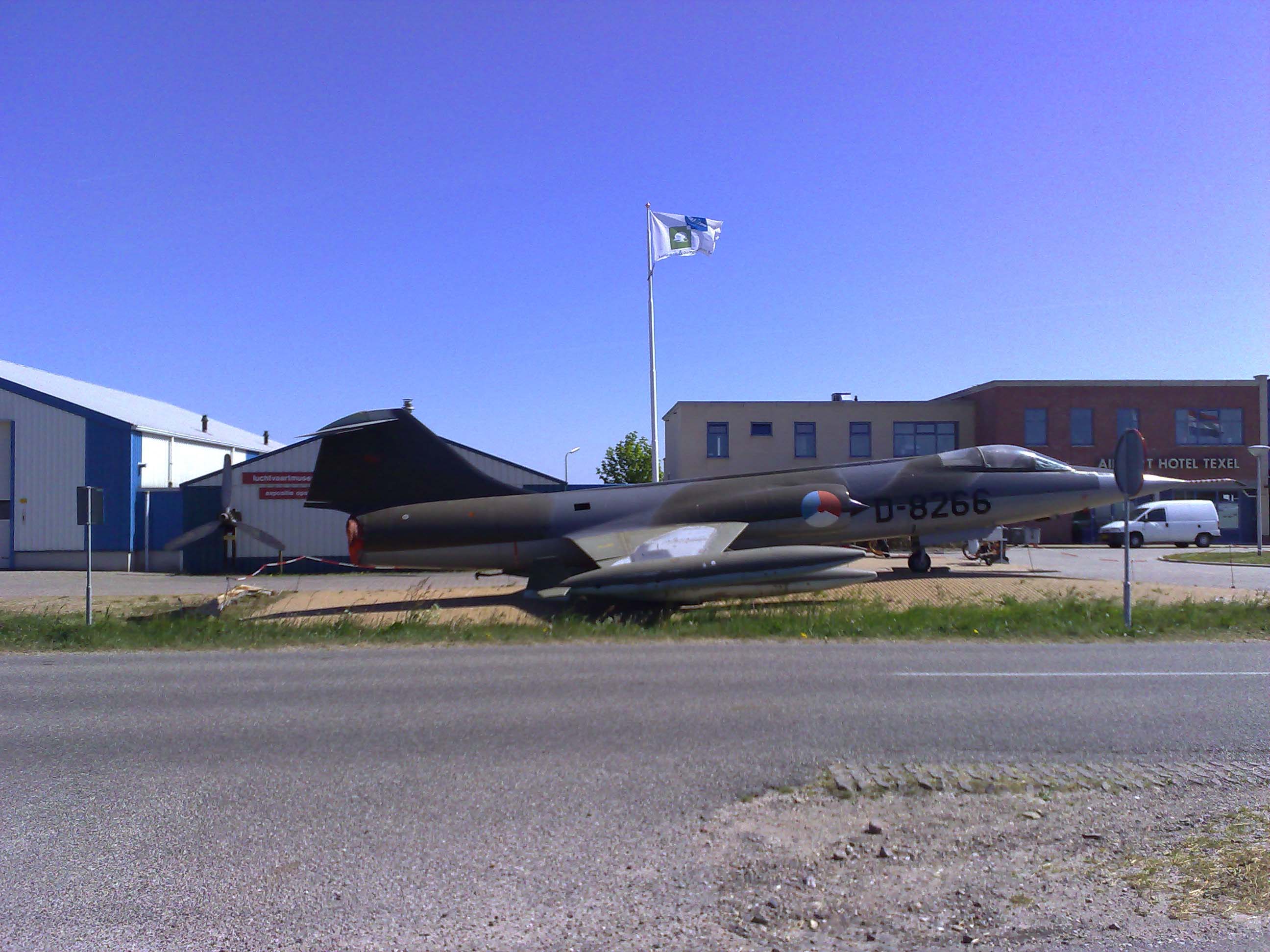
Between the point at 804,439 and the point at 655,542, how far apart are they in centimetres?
2919

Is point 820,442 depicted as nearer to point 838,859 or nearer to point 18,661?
point 18,661

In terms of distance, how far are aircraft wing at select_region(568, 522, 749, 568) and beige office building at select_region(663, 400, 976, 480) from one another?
26123 mm

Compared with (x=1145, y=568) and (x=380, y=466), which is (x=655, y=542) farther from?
Result: (x=1145, y=568)

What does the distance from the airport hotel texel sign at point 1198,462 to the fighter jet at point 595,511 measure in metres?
28.3

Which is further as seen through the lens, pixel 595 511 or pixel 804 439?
pixel 804 439

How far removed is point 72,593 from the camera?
79.8ft

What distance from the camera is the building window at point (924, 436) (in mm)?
45188

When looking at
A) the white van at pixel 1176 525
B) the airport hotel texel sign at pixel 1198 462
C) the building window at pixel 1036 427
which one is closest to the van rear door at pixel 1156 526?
the white van at pixel 1176 525

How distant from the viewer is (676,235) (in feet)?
104

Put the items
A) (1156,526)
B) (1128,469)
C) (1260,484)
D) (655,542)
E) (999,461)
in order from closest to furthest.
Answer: (1128,469), (655,542), (999,461), (1260,484), (1156,526)

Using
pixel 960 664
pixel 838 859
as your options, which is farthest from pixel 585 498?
pixel 838 859

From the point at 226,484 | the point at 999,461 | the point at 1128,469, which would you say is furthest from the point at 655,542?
the point at 226,484

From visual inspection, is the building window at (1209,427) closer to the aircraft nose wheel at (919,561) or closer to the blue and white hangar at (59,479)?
the aircraft nose wheel at (919,561)

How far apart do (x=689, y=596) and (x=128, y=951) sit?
12.3 meters
